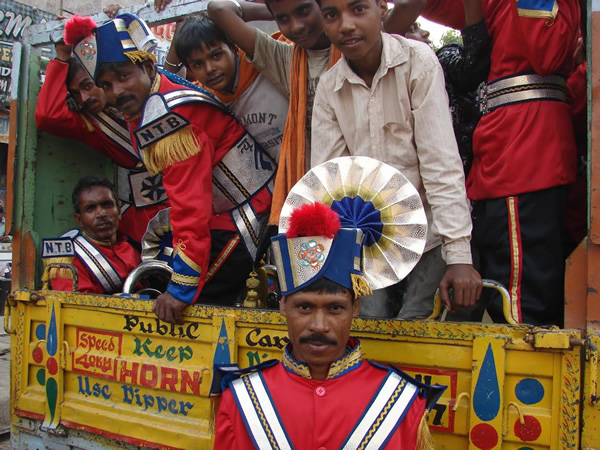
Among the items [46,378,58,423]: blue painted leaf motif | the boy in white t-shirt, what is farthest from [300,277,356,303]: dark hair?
[46,378,58,423]: blue painted leaf motif

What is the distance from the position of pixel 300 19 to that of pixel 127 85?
2.92 feet

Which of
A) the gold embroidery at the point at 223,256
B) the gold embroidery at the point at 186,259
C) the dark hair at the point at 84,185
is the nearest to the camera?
the gold embroidery at the point at 186,259

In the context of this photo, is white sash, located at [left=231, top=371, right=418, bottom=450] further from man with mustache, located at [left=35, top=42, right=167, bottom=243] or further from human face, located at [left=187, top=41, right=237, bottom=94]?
man with mustache, located at [left=35, top=42, right=167, bottom=243]

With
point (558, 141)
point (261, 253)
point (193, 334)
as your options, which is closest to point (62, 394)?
point (193, 334)

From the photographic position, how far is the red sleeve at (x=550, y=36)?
6.69 ft

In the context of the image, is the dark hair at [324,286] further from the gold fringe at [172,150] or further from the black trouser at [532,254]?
the gold fringe at [172,150]

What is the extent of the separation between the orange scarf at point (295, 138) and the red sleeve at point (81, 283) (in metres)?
1.28

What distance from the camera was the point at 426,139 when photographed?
2.06 m

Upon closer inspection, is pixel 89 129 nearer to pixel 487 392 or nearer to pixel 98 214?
pixel 98 214

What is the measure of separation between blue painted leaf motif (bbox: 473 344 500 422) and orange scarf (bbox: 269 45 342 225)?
1.07 m

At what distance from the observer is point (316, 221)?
5.39 feet

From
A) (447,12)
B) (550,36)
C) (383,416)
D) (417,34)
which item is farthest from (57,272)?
(550,36)

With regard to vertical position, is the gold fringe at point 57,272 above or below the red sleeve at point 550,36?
below

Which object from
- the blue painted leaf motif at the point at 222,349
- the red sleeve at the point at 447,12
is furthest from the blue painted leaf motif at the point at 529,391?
the red sleeve at the point at 447,12
